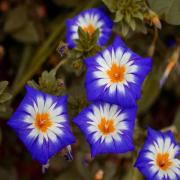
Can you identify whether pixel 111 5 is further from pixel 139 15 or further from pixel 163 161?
pixel 163 161

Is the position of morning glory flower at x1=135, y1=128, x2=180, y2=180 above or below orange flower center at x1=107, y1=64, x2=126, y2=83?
below

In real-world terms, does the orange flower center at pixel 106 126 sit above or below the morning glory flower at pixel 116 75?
below

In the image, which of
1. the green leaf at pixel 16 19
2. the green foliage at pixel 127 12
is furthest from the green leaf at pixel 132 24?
the green leaf at pixel 16 19

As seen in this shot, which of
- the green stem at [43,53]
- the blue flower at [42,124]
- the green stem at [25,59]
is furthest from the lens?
the green stem at [25,59]

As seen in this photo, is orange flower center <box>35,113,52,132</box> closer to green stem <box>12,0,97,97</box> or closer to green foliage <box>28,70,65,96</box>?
green foliage <box>28,70,65,96</box>

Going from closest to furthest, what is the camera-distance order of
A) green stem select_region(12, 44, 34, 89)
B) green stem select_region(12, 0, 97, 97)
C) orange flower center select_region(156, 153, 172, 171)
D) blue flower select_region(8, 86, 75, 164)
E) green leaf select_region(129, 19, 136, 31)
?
1. blue flower select_region(8, 86, 75, 164)
2. orange flower center select_region(156, 153, 172, 171)
3. green leaf select_region(129, 19, 136, 31)
4. green stem select_region(12, 0, 97, 97)
5. green stem select_region(12, 44, 34, 89)

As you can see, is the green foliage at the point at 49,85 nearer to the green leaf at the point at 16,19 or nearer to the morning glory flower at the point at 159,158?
the morning glory flower at the point at 159,158

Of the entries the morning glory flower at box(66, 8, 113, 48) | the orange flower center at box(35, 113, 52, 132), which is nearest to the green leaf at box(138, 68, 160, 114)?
the morning glory flower at box(66, 8, 113, 48)

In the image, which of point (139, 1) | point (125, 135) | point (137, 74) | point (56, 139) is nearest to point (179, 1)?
point (139, 1)
